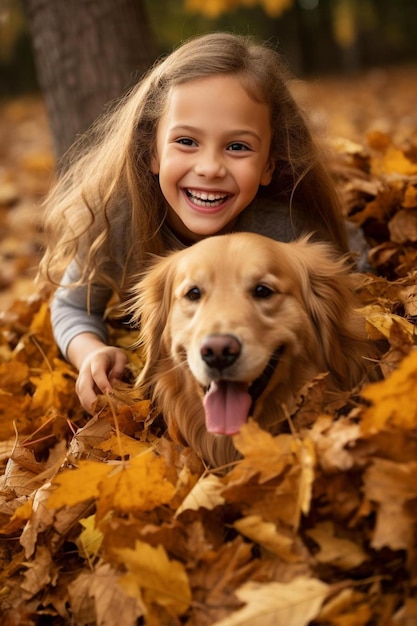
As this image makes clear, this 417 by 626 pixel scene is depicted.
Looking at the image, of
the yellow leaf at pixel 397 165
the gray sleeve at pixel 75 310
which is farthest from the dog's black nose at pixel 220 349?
the yellow leaf at pixel 397 165

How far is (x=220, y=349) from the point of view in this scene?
2.04 metres

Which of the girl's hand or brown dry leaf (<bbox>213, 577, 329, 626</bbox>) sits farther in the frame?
the girl's hand

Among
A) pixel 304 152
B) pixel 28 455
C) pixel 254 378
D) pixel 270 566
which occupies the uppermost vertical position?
pixel 304 152

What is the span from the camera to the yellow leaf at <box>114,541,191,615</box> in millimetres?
1797

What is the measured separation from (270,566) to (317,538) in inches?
5.7

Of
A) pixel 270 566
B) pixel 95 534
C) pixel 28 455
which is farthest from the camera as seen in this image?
pixel 28 455

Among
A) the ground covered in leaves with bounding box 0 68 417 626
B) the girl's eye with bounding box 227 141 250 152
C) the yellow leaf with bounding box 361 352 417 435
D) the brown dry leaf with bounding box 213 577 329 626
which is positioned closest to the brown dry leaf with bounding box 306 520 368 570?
the ground covered in leaves with bounding box 0 68 417 626

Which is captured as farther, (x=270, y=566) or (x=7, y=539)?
(x=7, y=539)

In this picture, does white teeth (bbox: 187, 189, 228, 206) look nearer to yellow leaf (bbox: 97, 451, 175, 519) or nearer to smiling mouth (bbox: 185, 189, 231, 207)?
smiling mouth (bbox: 185, 189, 231, 207)

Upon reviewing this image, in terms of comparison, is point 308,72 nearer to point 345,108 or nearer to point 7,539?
point 345,108

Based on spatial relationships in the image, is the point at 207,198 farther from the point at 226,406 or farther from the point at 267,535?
the point at 267,535

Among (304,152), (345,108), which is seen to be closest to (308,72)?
(345,108)

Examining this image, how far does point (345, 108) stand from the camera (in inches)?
480

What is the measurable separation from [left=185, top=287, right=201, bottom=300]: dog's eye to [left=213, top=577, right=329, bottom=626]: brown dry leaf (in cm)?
101
